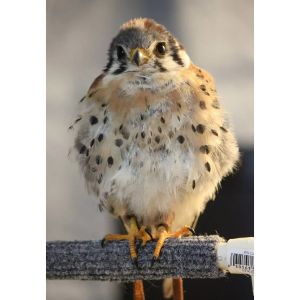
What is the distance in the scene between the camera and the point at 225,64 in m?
0.96

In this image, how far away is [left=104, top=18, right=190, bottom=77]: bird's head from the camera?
98cm

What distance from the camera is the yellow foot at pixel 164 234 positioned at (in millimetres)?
982

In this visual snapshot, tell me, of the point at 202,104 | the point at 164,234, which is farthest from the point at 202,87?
the point at 164,234

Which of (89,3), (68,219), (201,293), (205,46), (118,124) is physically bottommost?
(201,293)

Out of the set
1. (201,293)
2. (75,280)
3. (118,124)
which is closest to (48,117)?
(118,124)

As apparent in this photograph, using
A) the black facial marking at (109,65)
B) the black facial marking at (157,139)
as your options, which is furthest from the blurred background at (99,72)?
the black facial marking at (157,139)

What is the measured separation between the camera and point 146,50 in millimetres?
986

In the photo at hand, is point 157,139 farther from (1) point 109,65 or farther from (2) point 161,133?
(1) point 109,65

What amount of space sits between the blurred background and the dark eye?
3cm

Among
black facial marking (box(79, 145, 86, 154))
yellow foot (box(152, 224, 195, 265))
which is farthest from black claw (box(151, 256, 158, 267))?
black facial marking (box(79, 145, 86, 154))

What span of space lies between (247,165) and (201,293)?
224 mm
